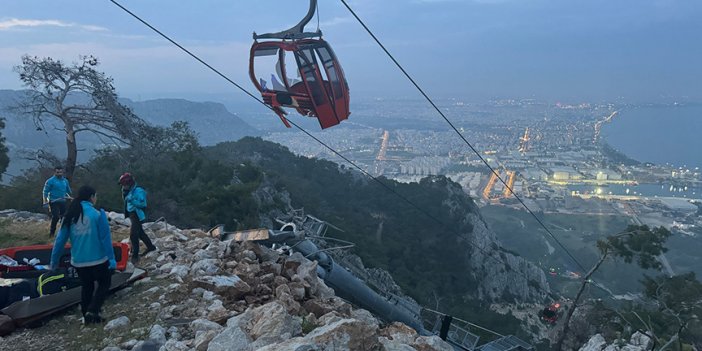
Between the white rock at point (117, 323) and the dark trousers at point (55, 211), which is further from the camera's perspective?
the dark trousers at point (55, 211)

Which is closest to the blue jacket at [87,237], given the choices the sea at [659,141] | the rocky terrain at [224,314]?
the rocky terrain at [224,314]

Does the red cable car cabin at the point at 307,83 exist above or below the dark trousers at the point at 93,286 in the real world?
above

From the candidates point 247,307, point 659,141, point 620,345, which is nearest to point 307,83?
point 247,307

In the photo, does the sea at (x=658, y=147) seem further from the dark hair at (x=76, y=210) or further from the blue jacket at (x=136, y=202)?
the dark hair at (x=76, y=210)

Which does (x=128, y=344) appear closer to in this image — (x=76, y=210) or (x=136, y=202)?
(x=76, y=210)

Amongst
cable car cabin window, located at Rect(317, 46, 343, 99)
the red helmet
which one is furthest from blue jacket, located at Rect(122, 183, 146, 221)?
cable car cabin window, located at Rect(317, 46, 343, 99)

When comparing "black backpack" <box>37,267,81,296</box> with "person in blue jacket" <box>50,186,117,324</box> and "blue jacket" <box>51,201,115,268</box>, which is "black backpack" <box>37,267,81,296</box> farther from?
"blue jacket" <box>51,201,115,268</box>
